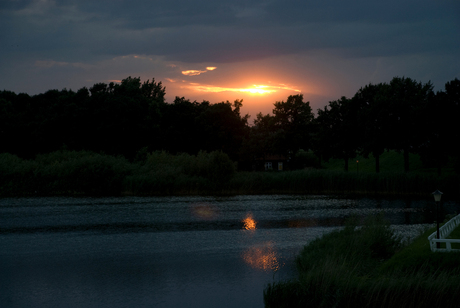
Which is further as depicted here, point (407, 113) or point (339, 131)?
point (339, 131)

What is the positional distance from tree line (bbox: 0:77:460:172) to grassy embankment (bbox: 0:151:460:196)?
725 cm

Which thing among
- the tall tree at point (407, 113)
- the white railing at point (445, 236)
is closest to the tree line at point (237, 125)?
the tall tree at point (407, 113)

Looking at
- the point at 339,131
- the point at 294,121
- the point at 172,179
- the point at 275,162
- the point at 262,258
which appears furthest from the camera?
the point at 275,162

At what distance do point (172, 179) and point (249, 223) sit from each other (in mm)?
27842

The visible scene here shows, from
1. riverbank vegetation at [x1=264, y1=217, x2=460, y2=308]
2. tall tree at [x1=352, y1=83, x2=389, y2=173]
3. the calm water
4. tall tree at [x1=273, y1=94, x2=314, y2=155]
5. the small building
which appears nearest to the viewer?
riverbank vegetation at [x1=264, y1=217, x2=460, y2=308]

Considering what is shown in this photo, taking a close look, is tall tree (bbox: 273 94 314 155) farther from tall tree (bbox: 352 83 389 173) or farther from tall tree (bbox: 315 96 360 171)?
tall tree (bbox: 352 83 389 173)

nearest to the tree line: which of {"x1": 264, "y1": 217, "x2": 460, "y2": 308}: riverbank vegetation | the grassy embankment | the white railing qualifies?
the grassy embankment

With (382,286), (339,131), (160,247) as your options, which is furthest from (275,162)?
(382,286)

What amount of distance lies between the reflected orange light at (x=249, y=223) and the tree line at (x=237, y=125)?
98.1 ft

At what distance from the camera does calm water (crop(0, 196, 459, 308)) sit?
16406 mm

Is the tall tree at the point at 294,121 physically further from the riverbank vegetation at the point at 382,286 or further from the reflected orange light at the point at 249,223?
the riverbank vegetation at the point at 382,286

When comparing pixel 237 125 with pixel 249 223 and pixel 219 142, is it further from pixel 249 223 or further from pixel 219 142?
pixel 249 223

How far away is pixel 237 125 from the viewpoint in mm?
A: 95188

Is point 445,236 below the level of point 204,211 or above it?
above
